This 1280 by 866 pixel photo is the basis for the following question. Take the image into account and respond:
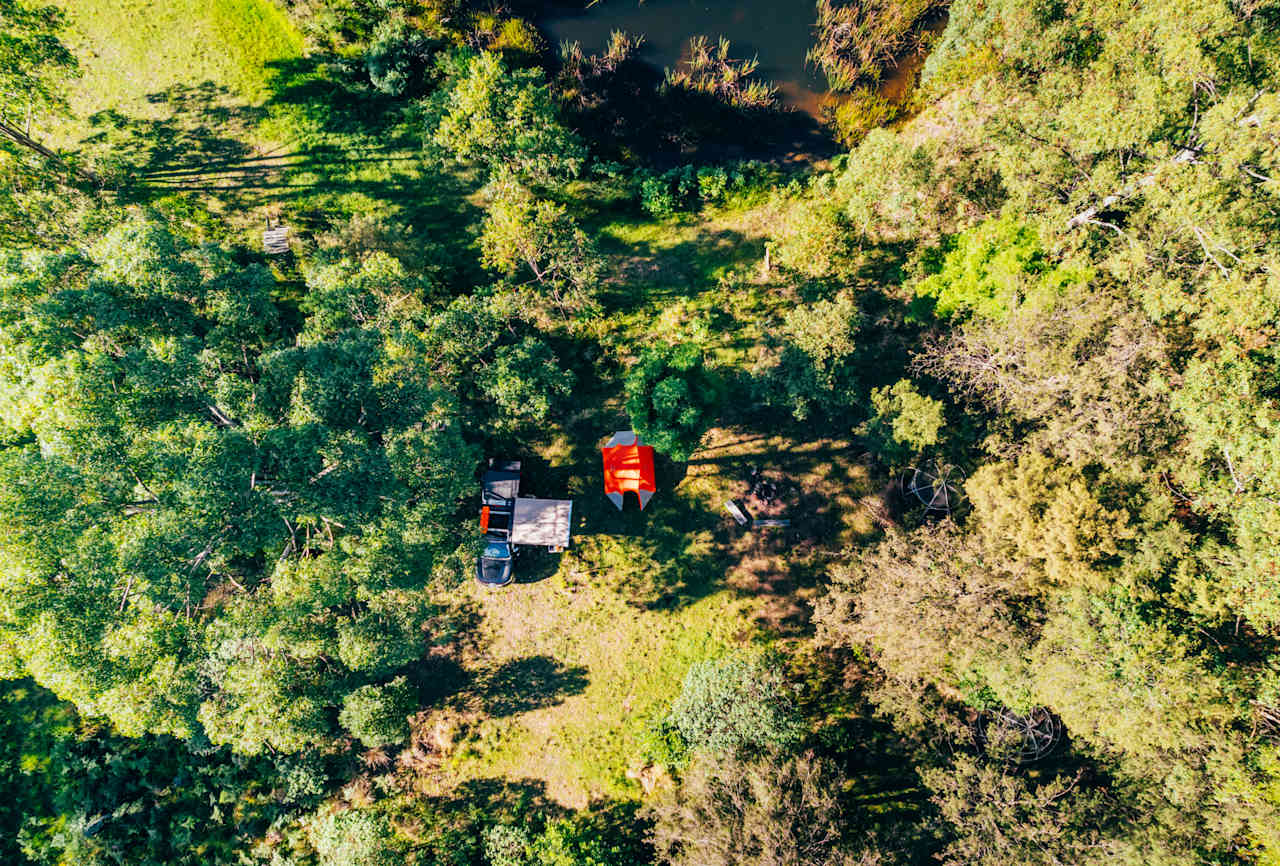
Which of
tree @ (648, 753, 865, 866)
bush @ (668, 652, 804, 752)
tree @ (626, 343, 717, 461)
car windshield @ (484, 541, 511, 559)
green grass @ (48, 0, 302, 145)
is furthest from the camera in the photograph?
green grass @ (48, 0, 302, 145)

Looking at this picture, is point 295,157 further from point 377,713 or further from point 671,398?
point 377,713

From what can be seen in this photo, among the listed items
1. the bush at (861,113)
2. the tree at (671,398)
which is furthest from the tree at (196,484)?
the bush at (861,113)

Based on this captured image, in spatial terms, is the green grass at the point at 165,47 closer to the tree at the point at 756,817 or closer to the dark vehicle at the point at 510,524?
the dark vehicle at the point at 510,524

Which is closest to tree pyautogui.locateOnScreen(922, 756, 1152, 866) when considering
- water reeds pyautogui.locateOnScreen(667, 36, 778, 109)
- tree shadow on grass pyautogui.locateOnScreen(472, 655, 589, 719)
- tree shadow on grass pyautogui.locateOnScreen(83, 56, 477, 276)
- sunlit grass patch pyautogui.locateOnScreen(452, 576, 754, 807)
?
sunlit grass patch pyautogui.locateOnScreen(452, 576, 754, 807)

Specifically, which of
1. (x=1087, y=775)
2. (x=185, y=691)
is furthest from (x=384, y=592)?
(x=1087, y=775)

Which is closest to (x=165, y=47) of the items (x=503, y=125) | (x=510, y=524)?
(x=503, y=125)

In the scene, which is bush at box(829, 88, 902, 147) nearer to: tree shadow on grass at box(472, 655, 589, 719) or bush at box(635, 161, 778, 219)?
bush at box(635, 161, 778, 219)

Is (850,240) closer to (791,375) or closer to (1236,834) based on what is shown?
(791,375)
